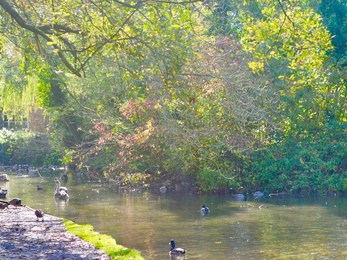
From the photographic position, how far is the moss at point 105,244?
46.0 feet

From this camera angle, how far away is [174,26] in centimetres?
1330

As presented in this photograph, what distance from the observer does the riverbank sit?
13555 millimetres

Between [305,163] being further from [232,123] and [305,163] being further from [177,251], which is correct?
[177,251]

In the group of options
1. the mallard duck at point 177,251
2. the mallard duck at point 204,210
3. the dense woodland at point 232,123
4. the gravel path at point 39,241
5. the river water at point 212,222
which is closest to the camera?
the gravel path at point 39,241

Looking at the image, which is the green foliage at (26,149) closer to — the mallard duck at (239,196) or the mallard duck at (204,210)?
the mallard duck at (239,196)

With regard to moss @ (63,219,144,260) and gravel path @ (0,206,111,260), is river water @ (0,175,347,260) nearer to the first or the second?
moss @ (63,219,144,260)

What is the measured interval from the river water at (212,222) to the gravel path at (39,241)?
1990mm

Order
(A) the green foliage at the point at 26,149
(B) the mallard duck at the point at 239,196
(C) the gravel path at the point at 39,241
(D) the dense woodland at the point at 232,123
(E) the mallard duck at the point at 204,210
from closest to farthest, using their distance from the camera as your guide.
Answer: (C) the gravel path at the point at 39,241 < (E) the mallard duck at the point at 204,210 < (D) the dense woodland at the point at 232,123 < (B) the mallard duck at the point at 239,196 < (A) the green foliage at the point at 26,149

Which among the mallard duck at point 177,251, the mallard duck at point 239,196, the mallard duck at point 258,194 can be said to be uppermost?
the mallard duck at point 258,194

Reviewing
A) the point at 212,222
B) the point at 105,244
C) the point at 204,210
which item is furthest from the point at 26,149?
the point at 105,244

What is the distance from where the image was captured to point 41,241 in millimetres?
15508

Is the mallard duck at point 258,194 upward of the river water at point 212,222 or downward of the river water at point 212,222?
upward

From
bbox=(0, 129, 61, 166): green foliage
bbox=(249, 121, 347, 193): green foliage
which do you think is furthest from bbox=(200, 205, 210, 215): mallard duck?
bbox=(0, 129, 61, 166): green foliage

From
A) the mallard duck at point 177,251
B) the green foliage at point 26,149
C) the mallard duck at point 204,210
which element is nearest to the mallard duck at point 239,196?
the mallard duck at point 204,210
